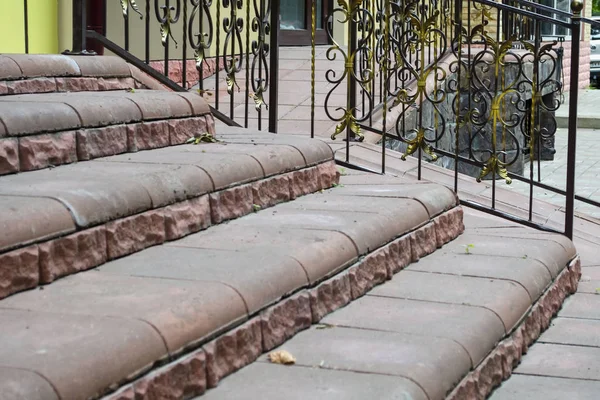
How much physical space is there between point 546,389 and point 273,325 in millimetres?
1059

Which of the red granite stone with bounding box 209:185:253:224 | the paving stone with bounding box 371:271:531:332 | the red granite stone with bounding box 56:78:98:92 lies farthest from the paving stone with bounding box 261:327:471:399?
the red granite stone with bounding box 56:78:98:92

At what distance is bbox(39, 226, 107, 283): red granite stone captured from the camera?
3.05 meters

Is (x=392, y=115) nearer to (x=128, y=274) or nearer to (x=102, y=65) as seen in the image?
(x=102, y=65)

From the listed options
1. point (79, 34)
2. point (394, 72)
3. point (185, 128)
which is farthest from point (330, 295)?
point (394, 72)

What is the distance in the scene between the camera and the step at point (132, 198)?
3025 millimetres

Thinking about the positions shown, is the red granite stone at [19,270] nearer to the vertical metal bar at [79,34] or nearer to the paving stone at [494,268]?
the paving stone at [494,268]

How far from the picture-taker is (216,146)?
482cm

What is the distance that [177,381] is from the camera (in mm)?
2684

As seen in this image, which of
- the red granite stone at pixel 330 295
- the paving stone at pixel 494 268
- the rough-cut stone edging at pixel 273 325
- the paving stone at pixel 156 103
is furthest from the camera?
the paving stone at pixel 156 103

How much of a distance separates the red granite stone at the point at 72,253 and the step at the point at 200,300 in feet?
0.13

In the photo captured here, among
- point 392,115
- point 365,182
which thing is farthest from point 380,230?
point 392,115

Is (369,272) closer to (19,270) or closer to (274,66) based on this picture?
(19,270)

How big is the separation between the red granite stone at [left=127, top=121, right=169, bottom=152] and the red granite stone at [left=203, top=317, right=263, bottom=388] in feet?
5.39

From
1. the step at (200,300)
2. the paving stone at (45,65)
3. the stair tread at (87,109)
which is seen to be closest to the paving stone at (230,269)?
the step at (200,300)
